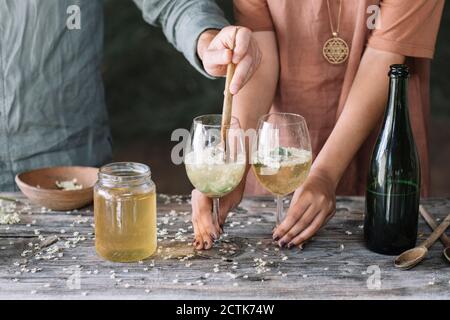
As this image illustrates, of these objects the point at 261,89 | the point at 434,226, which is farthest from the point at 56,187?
the point at 434,226

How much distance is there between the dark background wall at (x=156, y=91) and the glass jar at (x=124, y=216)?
3315 mm

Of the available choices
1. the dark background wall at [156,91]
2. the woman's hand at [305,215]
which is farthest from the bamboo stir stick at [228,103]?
the dark background wall at [156,91]

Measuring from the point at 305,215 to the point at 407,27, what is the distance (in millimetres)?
639

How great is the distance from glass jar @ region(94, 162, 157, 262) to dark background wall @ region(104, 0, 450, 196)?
3.32m

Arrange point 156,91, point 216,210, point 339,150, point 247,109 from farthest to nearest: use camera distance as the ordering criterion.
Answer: point 156,91 → point 247,109 → point 339,150 → point 216,210

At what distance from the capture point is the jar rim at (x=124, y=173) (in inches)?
57.8

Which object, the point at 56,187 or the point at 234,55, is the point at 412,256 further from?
the point at 56,187

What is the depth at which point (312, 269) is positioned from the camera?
57.6 inches

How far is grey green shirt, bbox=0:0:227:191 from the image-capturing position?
6.94ft

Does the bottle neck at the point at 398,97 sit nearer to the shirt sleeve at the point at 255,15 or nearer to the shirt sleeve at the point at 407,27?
the shirt sleeve at the point at 407,27

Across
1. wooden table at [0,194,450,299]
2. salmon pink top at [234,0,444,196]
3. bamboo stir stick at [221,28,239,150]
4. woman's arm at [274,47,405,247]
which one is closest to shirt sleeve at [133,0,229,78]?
salmon pink top at [234,0,444,196]

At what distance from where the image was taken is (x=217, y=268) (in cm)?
147
